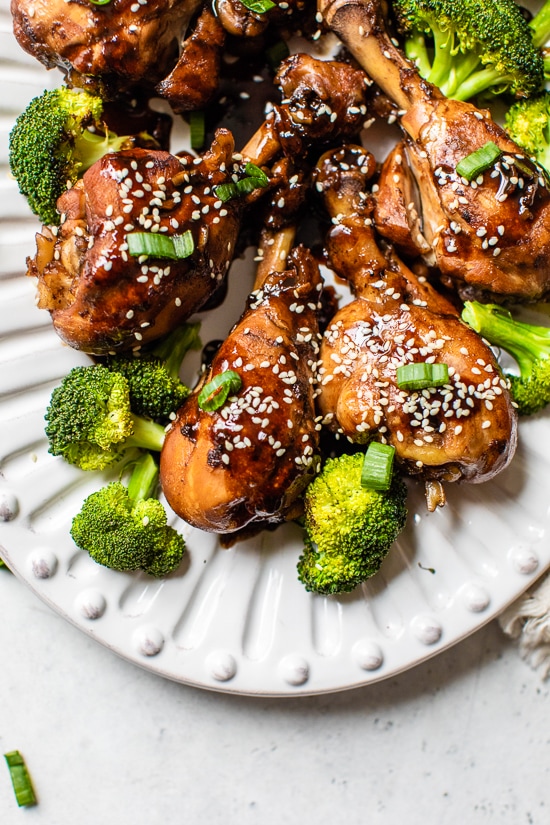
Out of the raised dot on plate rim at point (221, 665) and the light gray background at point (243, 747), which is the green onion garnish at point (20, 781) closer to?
the light gray background at point (243, 747)

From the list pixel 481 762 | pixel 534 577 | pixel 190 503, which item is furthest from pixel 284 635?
pixel 481 762

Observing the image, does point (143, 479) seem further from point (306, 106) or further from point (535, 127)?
point (535, 127)

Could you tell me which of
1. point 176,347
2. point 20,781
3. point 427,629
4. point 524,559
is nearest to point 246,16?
point 176,347

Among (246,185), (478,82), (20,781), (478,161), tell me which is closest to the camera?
(478,161)

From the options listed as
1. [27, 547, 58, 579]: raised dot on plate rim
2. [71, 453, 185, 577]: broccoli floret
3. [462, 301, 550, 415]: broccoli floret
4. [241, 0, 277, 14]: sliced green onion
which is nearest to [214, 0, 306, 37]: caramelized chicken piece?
[241, 0, 277, 14]: sliced green onion

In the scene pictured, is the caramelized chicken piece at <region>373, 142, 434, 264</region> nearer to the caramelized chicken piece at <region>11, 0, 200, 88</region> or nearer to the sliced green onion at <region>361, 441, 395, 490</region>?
the sliced green onion at <region>361, 441, 395, 490</region>

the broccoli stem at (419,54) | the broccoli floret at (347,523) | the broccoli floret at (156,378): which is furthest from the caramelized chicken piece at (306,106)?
the broccoli floret at (347,523)

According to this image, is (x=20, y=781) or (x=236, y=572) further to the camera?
(x=20, y=781)
